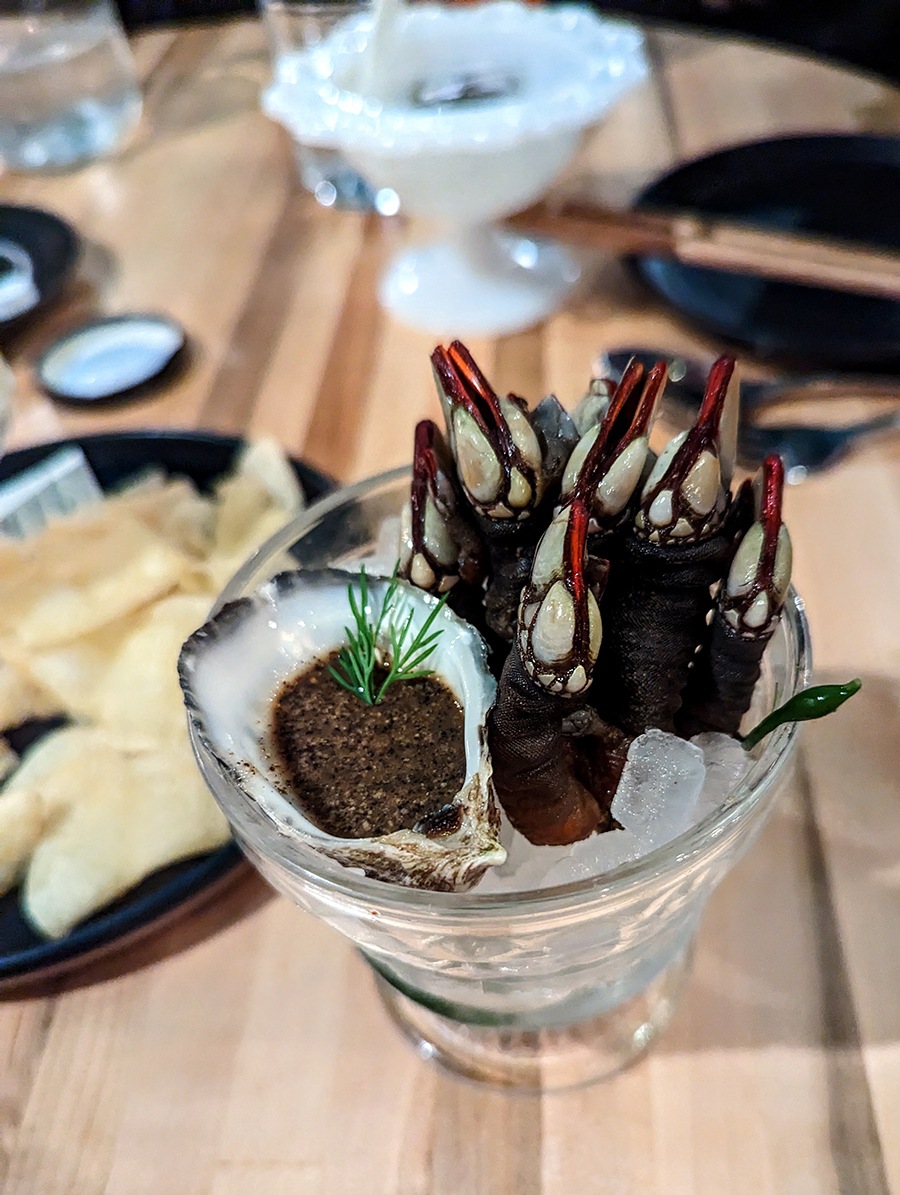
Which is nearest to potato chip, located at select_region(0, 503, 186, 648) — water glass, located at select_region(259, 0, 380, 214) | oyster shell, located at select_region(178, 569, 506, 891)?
oyster shell, located at select_region(178, 569, 506, 891)

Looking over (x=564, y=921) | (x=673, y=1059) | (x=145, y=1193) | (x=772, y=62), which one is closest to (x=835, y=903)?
(x=673, y=1059)

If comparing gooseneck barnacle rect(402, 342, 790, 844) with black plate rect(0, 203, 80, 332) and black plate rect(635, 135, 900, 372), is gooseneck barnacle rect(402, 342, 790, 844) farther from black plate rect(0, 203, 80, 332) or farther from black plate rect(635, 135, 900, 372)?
black plate rect(0, 203, 80, 332)

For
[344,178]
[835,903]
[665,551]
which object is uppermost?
[665,551]

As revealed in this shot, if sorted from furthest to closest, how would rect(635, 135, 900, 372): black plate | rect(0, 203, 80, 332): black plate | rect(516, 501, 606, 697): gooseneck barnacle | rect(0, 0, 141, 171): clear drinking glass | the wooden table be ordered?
1. rect(0, 0, 141, 171): clear drinking glass
2. rect(0, 203, 80, 332): black plate
3. rect(635, 135, 900, 372): black plate
4. the wooden table
5. rect(516, 501, 606, 697): gooseneck barnacle

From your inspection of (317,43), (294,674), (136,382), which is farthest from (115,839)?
(317,43)

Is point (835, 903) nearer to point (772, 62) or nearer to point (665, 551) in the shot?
point (665, 551)

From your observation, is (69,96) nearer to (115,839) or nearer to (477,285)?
(477,285)
